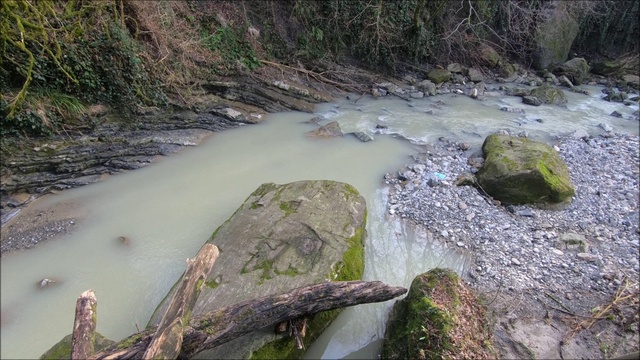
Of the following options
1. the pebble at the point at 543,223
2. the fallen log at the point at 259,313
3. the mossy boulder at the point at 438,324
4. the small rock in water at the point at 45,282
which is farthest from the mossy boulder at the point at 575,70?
the small rock in water at the point at 45,282

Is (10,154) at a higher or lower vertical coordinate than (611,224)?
higher

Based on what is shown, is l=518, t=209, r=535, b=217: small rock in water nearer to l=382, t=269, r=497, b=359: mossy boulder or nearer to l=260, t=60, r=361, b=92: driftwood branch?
l=382, t=269, r=497, b=359: mossy boulder

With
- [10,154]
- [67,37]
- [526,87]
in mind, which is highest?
[67,37]

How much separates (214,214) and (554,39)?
13841 mm

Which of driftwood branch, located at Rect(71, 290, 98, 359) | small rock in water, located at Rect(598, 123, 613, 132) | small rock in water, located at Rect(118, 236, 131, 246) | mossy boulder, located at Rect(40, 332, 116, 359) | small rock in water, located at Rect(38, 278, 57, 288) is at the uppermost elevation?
driftwood branch, located at Rect(71, 290, 98, 359)

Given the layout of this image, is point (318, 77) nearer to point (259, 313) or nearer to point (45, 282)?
point (45, 282)

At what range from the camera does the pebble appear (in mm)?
4500

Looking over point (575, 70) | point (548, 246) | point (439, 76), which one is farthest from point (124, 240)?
point (575, 70)

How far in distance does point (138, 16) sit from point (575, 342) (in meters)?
9.22

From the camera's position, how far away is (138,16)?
25.7 ft

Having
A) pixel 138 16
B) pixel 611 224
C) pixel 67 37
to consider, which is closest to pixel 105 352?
pixel 67 37

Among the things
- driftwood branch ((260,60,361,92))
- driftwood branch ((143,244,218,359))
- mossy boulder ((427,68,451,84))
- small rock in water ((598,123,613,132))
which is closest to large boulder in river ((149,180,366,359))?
driftwood branch ((143,244,218,359))

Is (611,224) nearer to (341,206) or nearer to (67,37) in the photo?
(341,206)

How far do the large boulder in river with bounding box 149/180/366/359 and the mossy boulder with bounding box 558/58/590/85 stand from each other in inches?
466
